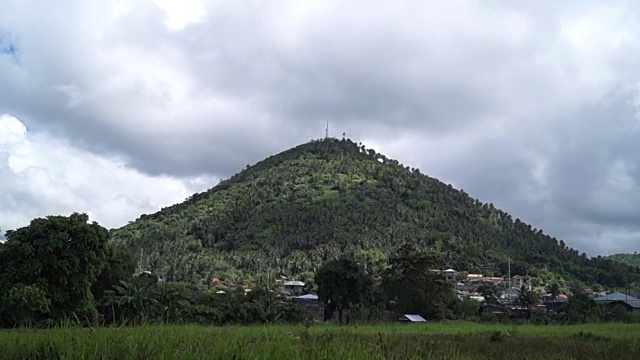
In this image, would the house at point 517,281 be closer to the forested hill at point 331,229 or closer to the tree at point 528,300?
the forested hill at point 331,229

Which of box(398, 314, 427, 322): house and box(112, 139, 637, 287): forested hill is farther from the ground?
box(112, 139, 637, 287): forested hill

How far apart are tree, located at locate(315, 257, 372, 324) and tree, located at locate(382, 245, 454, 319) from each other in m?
4.16

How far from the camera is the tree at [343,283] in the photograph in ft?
184

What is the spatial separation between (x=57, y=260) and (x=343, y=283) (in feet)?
86.8

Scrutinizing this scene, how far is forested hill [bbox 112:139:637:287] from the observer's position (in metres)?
107

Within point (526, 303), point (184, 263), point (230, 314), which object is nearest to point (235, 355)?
point (230, 314)

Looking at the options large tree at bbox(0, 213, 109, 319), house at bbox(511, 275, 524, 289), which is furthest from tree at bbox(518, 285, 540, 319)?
large tree at bbox(0, 213, 109, 319)

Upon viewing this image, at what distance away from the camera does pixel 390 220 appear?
Answer: 128875 mm

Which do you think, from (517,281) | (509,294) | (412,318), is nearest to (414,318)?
(412,318)

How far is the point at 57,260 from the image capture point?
38406mm

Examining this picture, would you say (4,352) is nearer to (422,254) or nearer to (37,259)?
(37,259)

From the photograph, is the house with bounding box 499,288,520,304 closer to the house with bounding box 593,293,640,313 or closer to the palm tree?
the house with bounding box 593,293,640,313

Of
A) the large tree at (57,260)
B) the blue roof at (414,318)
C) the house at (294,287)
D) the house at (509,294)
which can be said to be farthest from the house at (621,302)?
the large tree at (57,260)

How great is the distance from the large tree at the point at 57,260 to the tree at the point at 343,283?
22.9 meters
